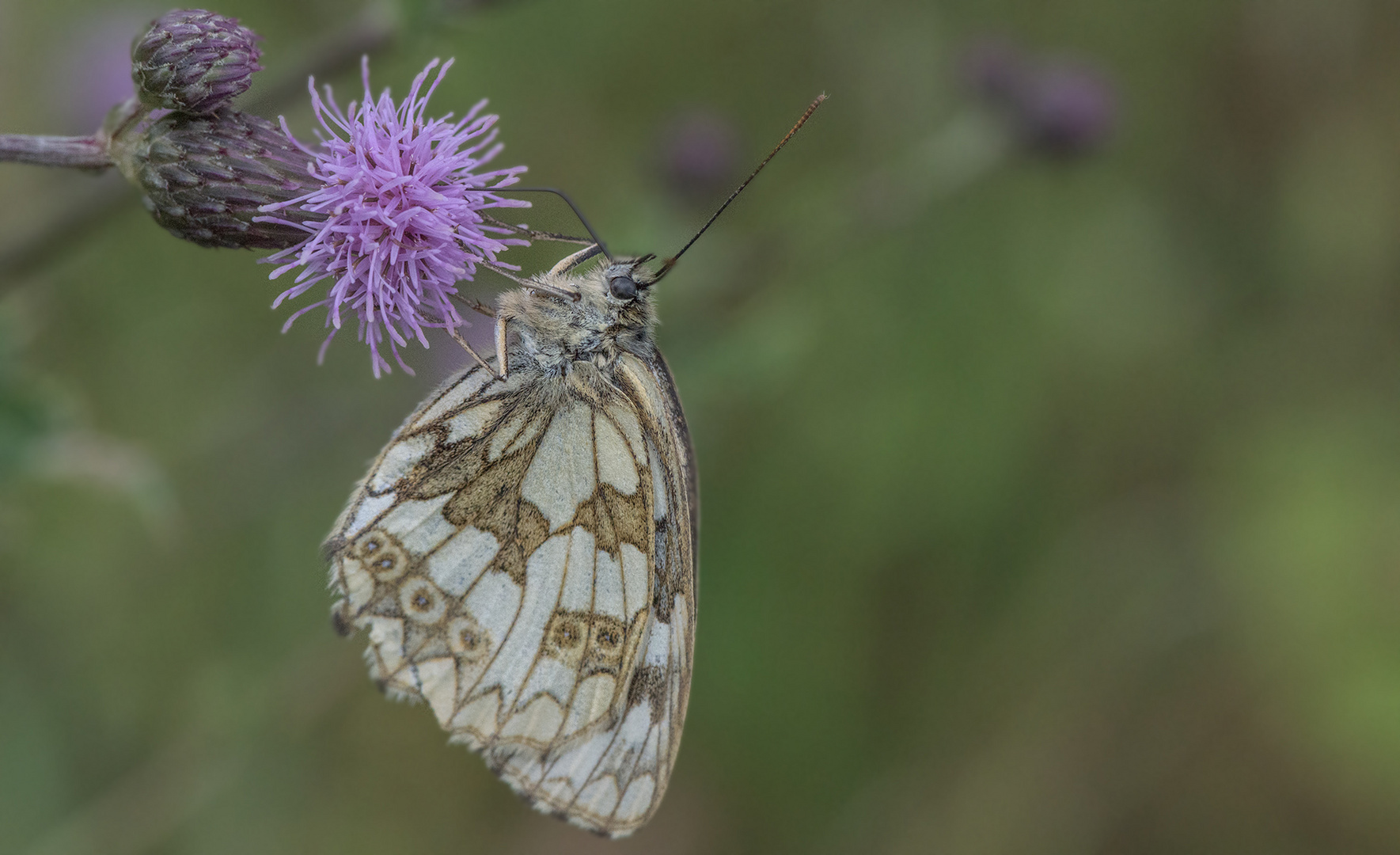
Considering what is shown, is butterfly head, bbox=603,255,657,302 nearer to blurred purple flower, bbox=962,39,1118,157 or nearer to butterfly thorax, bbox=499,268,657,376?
butterfly thorax, bbox=499,268,657,376

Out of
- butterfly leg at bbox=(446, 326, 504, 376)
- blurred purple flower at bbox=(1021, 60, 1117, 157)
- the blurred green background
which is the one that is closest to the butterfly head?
butterfly leg at bbox=(446, 326, 504, 376)

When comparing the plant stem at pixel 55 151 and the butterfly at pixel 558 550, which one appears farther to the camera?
the butterfly at pixel 558 550

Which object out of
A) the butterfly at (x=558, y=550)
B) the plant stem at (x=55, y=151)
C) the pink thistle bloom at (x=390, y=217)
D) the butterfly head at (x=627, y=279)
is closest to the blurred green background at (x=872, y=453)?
the butterfly head at (x=627, y=279)

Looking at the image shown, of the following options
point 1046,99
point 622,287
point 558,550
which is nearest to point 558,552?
point 558,550

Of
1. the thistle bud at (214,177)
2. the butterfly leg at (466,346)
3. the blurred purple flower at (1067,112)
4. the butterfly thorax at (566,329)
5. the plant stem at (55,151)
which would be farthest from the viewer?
the blurred purple flower at (1067,112)

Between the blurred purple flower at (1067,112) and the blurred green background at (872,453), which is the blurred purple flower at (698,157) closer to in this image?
the blurred green background at (872,453)

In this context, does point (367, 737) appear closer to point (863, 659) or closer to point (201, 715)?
point (201, 715)

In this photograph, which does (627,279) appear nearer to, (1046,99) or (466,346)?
(466,346)

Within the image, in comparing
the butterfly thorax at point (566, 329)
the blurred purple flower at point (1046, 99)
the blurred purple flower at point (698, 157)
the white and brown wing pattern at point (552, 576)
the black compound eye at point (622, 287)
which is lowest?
the white and brown wing pattern at point (552, 576)
